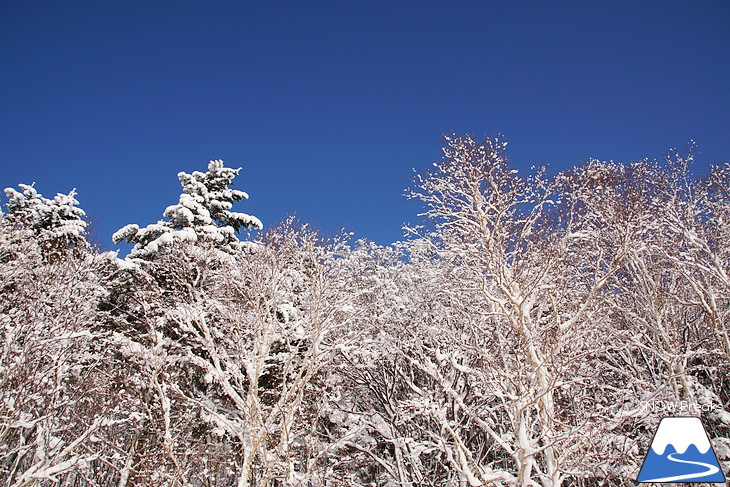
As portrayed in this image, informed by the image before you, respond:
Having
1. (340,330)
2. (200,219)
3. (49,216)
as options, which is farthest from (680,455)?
(49,216)

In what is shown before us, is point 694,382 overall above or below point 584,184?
below

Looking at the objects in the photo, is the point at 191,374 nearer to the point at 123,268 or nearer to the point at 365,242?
the point at 123,268

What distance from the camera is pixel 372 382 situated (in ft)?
45.6

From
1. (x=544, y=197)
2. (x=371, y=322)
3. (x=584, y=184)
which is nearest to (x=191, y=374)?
(x=371, y=322)

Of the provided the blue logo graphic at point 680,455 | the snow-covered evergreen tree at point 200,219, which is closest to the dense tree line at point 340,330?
the snow-covered evergreen tree at point 200,219

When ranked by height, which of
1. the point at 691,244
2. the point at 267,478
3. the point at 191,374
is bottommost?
the point at 267,478

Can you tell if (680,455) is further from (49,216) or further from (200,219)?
(49,216)

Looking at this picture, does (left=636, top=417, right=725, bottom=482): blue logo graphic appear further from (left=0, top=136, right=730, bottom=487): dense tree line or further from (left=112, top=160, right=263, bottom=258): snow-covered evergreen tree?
(left=112, top=160, right=263, bottom=258): snow-covered evergreen tree

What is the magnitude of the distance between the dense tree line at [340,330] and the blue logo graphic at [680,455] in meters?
5.96

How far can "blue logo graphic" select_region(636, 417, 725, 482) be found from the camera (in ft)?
9.34

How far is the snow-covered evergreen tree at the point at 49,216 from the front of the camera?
16.5 m

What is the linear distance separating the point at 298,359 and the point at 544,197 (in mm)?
9306

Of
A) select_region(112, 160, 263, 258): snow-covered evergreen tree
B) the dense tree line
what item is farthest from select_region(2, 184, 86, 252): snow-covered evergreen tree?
select_region(112, 160, 263, 258): snow-covered evergreen tree

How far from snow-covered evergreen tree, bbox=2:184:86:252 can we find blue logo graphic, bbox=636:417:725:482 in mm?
18099
